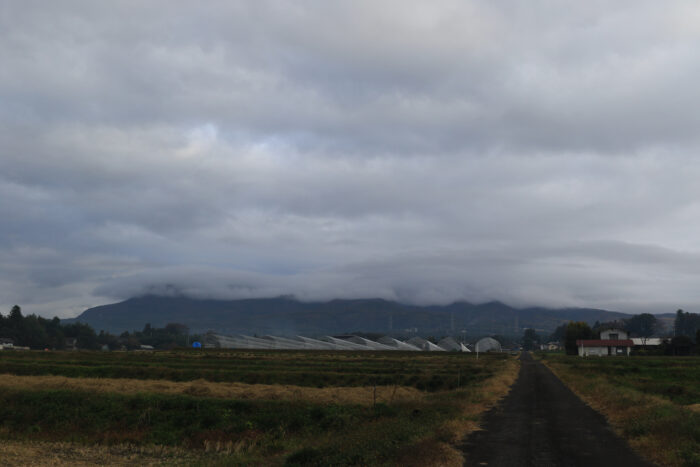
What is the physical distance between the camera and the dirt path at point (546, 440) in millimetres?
19453

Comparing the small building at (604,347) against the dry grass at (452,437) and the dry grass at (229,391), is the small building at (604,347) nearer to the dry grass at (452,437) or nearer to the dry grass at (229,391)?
the dry grass at (229,391)

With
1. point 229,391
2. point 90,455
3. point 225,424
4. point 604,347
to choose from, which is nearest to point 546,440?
point 225,424

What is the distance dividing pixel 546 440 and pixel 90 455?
74.2ft

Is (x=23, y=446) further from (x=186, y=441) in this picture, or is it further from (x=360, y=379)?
(x=360, y=379)

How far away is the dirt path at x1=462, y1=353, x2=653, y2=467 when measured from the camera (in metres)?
19.5

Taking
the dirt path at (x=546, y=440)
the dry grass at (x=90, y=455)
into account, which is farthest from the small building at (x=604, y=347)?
the dry grass at (x=90, y=455)

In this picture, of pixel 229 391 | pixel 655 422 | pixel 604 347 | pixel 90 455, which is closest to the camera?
pixel 655 422

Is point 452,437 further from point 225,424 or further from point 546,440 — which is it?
point 225,424

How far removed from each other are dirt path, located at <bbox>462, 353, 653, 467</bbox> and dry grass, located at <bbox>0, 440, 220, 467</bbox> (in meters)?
12.5

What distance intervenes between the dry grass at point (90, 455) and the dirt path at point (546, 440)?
1248 cm

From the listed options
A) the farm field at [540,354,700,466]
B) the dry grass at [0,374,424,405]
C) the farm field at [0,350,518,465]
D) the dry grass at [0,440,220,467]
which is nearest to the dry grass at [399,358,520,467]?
the farm field at [0,350,518,465]

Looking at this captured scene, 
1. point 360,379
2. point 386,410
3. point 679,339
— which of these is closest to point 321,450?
point 386,410

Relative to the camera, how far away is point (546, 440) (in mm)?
23406

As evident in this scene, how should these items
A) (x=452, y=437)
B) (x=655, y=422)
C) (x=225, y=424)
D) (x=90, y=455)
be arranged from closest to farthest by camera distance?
1. (x=452, y=437)
2. (x=655, y=422)
3. (x=90, y=455)
4. (x=225, y=424)
